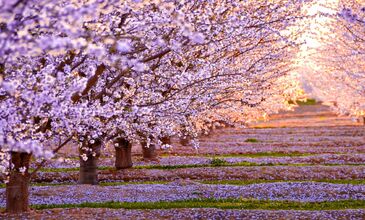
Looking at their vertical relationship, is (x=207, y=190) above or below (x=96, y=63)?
below

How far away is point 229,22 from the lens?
46.3 feet

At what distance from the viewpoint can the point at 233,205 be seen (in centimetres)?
1797

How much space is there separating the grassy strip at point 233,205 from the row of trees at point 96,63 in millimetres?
2213

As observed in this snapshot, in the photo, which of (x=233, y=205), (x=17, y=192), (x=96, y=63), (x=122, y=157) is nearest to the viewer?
(x=96, y=63)

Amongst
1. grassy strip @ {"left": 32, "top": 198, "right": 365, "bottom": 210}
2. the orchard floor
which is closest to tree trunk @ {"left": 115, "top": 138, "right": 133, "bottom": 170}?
the orchard floor

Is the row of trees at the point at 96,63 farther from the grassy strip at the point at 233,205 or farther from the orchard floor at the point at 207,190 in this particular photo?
the grassy strip at the point at 233,205

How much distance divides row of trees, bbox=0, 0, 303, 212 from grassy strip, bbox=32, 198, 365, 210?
2.21 m

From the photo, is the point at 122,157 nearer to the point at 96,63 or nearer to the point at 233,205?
the point at 233,205

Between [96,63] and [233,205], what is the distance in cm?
677

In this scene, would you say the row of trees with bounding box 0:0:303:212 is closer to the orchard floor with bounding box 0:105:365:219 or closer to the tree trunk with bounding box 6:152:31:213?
the tree trunk with bounding box 6:152:31:213

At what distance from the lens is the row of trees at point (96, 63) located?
26.6ft

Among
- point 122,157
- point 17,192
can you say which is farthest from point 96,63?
point 122,157

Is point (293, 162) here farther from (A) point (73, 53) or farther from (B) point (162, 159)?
(A) point (73, 53)

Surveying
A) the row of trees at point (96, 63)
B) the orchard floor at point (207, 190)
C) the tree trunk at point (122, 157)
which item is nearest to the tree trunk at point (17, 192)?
the row of trees at point (96, 63)
